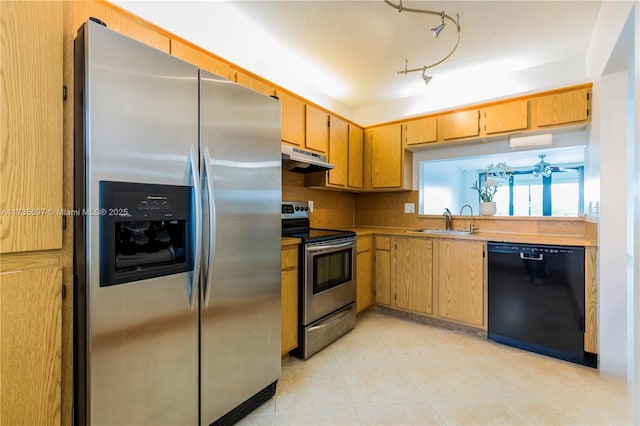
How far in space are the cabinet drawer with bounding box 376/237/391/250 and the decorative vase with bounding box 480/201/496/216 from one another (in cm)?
105

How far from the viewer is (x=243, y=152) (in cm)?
156

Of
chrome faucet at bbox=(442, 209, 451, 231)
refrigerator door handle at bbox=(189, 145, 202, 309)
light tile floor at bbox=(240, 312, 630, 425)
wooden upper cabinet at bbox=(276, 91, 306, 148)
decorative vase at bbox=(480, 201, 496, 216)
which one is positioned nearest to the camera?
refrigerator door handle at bbox=(189, 145, 202, 309)

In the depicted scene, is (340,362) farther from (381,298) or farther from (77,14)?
(77,14)

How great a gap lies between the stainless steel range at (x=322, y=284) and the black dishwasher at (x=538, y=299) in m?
1.25

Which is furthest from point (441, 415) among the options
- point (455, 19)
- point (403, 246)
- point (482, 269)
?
point (455, 19)

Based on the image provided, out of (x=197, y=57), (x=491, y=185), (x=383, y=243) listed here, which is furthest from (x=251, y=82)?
(x=491, y=185)

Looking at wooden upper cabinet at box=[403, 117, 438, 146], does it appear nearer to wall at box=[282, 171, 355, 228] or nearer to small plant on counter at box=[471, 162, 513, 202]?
small plant on counter at box=[471, 162, 513, 202]

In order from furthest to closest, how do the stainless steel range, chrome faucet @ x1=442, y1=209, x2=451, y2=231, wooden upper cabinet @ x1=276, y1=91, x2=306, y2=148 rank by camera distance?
chrome faucet @ x1=442, y1=209, x2=451, y2=231
wooden upper cabinet @ x1=276, y1=91, x2=306, y2=148
the stainless steel range

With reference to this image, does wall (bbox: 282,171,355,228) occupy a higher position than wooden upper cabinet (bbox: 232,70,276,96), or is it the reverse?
wooden upper cabinet (bbox: 232,70,276,96)

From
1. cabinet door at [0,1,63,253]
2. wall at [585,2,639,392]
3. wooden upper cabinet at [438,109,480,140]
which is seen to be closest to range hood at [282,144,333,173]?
wooden upper cabinet at [438,109,480,140]

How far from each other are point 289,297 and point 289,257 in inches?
11.7

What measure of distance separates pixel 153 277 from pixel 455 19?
2.60m

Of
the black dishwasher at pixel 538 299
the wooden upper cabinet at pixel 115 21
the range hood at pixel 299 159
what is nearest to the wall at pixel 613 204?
the black dishwasher at pixel 538 299

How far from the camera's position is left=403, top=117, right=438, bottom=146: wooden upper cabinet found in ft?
10.2
